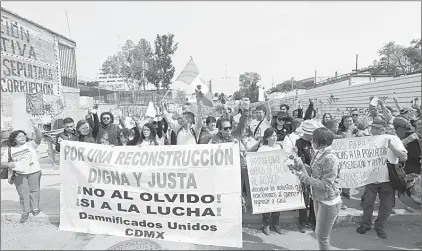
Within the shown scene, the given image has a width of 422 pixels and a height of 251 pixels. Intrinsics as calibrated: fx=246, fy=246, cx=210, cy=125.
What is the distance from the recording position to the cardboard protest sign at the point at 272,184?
3.57 metres

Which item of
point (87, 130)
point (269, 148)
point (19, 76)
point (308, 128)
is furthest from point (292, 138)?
point (19, 76)

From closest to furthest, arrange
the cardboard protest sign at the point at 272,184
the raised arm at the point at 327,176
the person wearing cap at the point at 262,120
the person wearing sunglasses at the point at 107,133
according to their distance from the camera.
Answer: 1. the raised arm at the point at 327,176
2. the cardboard protest sign at the point at 272,184
3. the person wearing sunglasses at the point at 107,133
4. the person wearing cap at the point at 262,120

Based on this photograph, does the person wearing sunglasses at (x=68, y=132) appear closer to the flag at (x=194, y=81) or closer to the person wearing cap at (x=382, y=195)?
the flag at (x=194, y=81)

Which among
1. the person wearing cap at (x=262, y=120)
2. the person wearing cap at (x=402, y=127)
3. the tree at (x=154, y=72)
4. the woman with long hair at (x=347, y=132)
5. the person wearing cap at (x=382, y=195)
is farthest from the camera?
the tree at (x=154, y=72)

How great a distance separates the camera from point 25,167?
3982mm

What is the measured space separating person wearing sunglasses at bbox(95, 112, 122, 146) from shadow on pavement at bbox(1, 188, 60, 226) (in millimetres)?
1513

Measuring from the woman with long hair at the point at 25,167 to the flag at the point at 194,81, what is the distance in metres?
3.06

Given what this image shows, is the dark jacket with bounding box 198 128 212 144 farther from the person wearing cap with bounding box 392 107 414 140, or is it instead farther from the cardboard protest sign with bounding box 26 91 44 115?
the cardboard protest sign with bounding box 26 91 44 115

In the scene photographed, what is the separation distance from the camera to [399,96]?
15.7 metres

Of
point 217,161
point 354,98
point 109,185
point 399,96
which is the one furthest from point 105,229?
point 354,98

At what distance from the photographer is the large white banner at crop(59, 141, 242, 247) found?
3.08m

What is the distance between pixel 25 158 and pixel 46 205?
1.28m

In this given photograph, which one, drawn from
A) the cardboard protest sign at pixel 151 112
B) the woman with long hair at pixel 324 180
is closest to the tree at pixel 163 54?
the cardboard protest sign at pixel 151 112

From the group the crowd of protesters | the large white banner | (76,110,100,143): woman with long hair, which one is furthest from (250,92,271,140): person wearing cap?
(76,110,100,143): woman with long hair
